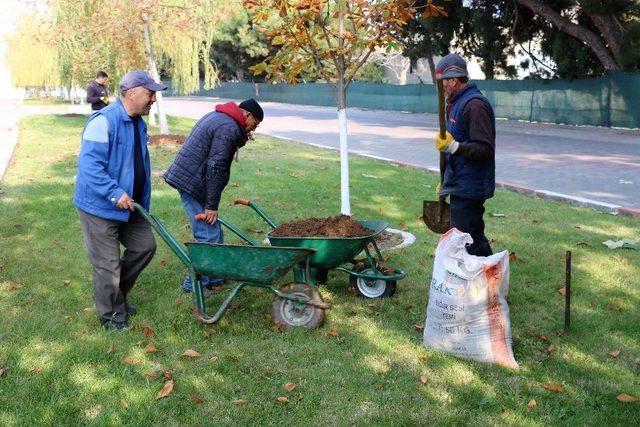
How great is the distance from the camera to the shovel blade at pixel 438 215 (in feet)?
16.8

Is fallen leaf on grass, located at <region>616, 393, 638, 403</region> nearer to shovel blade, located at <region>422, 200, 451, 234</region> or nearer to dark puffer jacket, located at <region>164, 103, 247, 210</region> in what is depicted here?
shovel blade, located at <region>422, 200, 451, 234</region>

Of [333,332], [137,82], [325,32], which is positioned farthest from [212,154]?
[325,32]

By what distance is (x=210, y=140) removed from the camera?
4.95m

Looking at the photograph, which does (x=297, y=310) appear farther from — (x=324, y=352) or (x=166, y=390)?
(x=166, y=390)

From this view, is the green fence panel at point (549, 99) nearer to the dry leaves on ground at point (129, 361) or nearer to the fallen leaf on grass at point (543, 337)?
the fallen leaf on grass at point (543, 337)

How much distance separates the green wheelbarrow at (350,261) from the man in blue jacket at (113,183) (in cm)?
107

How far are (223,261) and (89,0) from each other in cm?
1362

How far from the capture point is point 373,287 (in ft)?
17.4

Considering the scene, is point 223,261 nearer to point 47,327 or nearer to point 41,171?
point 47,327

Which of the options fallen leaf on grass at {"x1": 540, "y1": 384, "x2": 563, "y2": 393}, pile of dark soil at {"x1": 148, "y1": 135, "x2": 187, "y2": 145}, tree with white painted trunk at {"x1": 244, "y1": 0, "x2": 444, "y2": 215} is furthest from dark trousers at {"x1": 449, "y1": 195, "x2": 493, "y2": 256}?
pile of dark soil at {"x1": 148, "y1": 135, "x2": 187, "y2": 145}

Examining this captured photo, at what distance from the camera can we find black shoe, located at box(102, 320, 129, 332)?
4664 millimetres

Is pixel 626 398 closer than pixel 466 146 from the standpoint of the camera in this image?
Yes

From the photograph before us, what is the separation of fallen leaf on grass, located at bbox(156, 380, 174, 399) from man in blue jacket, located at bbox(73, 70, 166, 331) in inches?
39.5

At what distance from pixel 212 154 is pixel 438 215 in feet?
5.92
